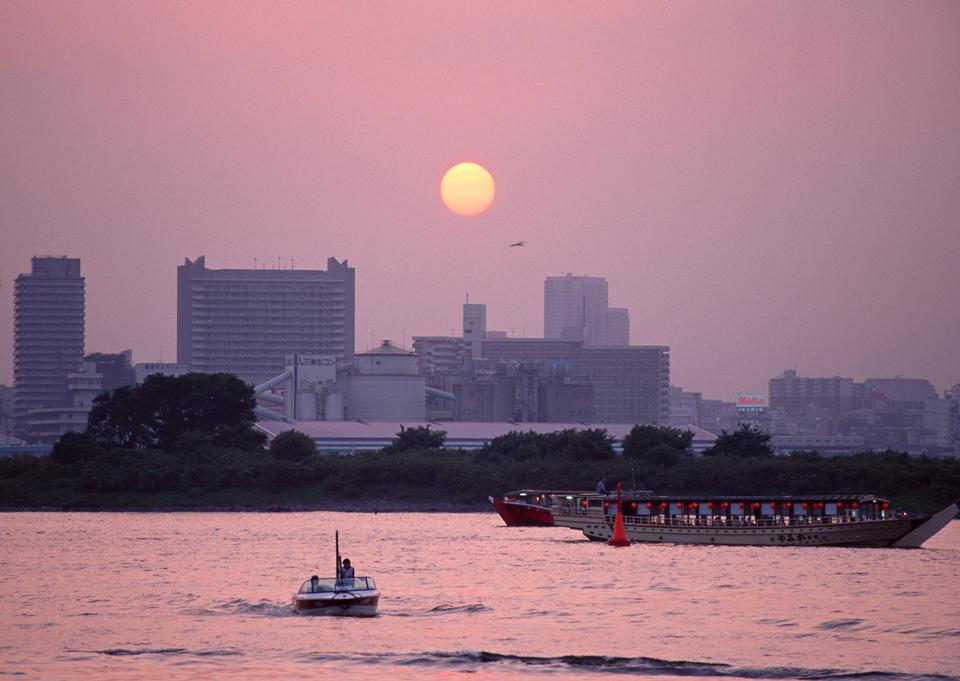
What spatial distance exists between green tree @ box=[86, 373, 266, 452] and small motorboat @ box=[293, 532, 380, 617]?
119 metres

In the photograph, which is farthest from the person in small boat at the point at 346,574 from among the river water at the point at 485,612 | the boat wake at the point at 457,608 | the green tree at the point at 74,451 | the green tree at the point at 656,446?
the green tree at the point at 74,451

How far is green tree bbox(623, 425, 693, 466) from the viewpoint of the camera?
177875mm

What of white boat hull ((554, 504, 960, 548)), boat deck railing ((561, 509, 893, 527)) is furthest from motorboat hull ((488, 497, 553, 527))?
boat deck railing ((561, 509, 893, 527))

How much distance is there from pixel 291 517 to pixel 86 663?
9912 cm

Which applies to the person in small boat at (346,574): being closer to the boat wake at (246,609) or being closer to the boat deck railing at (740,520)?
the boat wake at (246,609)

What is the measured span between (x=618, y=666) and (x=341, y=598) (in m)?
15.7

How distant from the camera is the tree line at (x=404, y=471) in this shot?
16588cm

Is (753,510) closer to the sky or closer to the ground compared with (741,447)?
closer to the ground

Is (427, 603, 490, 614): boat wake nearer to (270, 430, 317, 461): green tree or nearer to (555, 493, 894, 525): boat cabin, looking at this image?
(555, 493, 894, 525): boat cabin

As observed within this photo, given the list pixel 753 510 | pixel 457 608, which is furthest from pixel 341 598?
pixel 753 510

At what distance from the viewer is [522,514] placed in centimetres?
14138

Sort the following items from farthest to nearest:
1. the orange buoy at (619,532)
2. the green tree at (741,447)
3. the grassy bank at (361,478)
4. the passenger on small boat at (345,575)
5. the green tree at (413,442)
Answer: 1. the green tree at (413,442)
2. the green tree at (741,447)
3. the grassy bank at (361,478)
4. the orange buoy at (619,532)
5. the passenger on small boat at (345,575)

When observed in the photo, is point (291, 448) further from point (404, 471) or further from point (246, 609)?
point (246, 609)

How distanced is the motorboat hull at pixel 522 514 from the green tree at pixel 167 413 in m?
53.2
